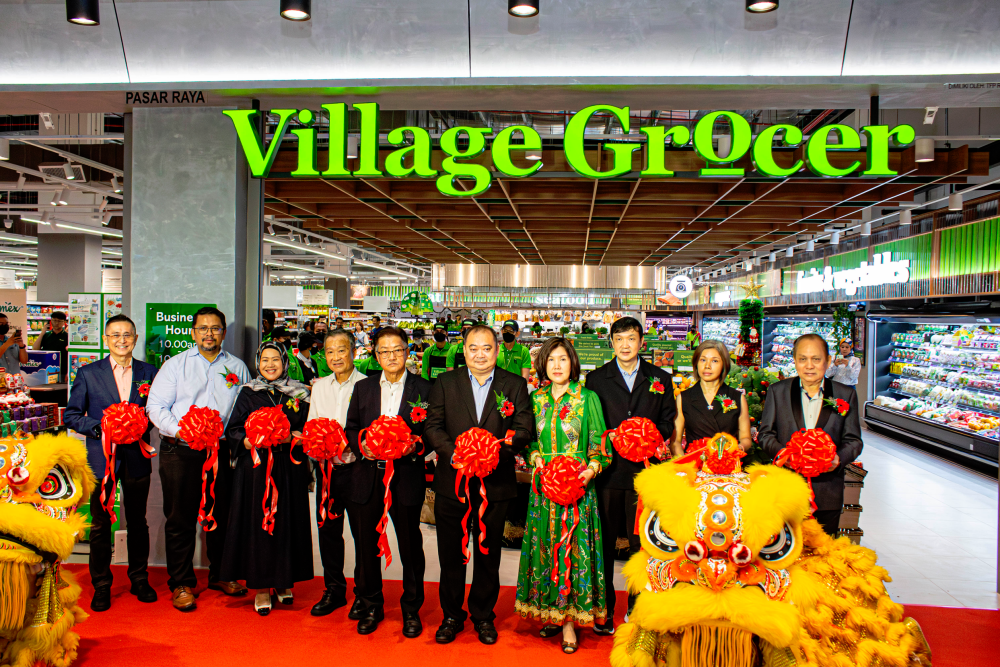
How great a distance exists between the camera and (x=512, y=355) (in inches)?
268

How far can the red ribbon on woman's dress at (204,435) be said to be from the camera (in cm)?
334

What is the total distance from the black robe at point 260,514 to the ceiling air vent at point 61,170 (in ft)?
26.8

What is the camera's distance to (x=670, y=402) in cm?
340

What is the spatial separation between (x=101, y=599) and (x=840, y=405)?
4140 mm

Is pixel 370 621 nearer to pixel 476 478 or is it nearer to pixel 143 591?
pixel 476 478

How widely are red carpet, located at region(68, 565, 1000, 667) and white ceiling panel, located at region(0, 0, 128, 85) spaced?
3483 millimetres

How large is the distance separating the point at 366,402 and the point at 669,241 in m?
8.36

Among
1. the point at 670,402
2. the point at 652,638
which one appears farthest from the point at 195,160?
the point at 652,638

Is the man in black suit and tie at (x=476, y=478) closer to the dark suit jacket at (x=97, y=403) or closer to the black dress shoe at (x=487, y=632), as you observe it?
the black dress shoe at (x=487, y=632)

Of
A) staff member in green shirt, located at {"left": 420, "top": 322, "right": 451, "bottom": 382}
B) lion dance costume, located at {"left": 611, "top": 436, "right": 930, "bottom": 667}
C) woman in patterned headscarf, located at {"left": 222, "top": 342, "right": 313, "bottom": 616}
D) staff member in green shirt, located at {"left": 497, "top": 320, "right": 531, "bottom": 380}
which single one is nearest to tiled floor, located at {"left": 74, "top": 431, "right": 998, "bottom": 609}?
woman in patterned headscarf, located at {"left": 222, "top": 342, "right": 313, "bottom": 616}

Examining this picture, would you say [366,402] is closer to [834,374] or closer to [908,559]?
[908,559]

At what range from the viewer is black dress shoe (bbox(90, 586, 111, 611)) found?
351 cm

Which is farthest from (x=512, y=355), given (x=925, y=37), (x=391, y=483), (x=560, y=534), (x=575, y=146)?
(x=925, y=37)

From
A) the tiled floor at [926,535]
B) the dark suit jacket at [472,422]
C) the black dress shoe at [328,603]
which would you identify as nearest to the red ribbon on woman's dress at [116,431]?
the tiled floor at [926,535]
